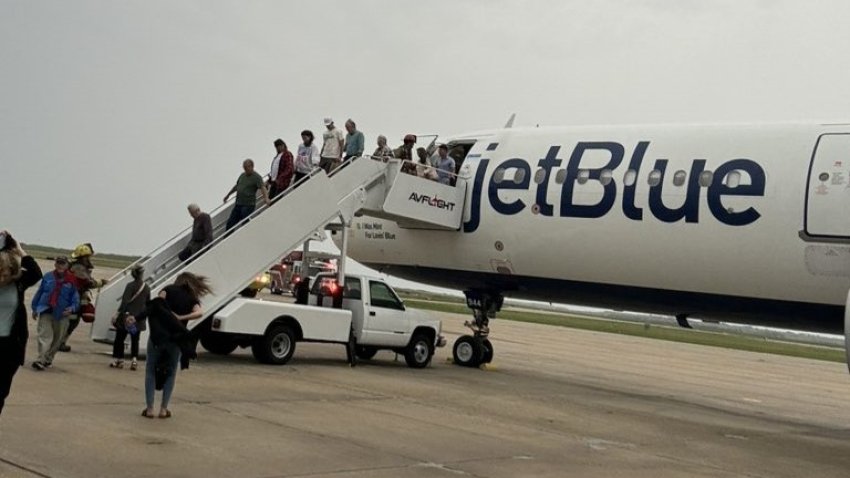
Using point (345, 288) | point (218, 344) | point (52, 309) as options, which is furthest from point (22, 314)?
point (345, 288)

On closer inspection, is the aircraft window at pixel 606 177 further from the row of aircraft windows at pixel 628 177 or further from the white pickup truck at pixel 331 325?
the white pickup truck at pixel 331 325

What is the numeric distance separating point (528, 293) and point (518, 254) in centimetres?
161

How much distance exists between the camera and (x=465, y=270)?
2283 cm

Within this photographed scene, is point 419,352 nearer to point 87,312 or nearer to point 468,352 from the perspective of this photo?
point 468,352

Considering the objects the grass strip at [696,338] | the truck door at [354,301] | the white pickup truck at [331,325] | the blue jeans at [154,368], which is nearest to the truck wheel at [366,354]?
the white pickup truck at [331,325]

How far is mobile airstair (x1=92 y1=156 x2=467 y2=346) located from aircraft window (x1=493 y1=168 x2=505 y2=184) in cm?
96

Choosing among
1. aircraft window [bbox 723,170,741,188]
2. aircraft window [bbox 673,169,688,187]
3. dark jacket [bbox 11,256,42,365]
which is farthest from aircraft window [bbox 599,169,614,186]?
dark jacket [bbox 11,256,42,365]

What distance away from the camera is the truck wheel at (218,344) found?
20344 mm

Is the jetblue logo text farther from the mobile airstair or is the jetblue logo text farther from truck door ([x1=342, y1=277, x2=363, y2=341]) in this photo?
truck door ([x1=342, y1=277, x2=363, y2=341])

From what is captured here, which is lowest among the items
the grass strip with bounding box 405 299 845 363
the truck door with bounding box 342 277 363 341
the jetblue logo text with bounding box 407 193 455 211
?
the truck door with bounding box 342 277 363 341

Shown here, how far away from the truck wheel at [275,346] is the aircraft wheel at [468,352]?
558cm

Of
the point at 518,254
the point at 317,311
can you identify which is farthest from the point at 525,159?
the point at 317,311

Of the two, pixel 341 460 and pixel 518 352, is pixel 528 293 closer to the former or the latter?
pixel 518 352

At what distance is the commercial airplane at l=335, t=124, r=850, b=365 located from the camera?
17.0 meters
